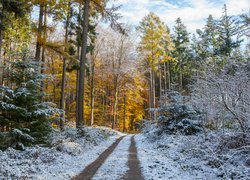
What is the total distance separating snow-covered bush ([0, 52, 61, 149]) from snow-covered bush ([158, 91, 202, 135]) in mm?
7820

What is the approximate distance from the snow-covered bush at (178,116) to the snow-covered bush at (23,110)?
782 cm

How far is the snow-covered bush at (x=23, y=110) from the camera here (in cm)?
1075

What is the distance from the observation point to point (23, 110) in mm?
11070

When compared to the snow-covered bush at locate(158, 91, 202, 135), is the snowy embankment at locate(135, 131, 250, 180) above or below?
below

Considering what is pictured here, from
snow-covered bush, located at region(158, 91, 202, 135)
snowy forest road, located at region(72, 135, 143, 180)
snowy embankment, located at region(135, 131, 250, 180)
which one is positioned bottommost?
snowy forest road, located at region(72, 135, 143, 180)

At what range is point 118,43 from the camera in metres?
32.7

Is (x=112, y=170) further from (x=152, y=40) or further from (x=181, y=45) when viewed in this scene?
(x=181, y=45)

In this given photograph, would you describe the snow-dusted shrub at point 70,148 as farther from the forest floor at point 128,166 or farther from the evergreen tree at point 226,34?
the evergreen tree at point 226,34

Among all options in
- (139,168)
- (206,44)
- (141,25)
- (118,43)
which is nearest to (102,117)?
(118,43)

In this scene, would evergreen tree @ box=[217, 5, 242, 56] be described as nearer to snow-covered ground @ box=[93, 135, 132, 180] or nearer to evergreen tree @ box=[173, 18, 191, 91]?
evergreen tree @ box=[173, 18, 191, 91]

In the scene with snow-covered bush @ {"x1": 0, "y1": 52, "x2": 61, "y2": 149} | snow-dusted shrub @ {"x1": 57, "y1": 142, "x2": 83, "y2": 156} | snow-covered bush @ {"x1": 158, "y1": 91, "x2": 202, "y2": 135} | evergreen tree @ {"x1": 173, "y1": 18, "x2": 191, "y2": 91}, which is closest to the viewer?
snow-covered bush @ {"x1": 0, "y1": 52, "x2": 61, "y2": 149}

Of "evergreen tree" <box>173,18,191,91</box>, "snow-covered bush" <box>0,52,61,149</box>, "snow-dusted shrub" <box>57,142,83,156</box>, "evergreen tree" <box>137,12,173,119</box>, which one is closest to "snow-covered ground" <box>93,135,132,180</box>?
"snow-dusted shrub" <box>57,142,83,156</box>

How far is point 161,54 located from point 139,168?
23.7 meters

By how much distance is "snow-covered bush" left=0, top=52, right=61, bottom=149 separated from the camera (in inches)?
423
